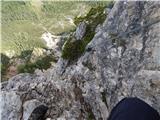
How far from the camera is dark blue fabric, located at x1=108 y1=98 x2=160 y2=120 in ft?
25.8

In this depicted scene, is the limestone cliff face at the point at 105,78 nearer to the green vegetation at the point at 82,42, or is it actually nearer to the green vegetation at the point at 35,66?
the green vegetation at the point at 82,42

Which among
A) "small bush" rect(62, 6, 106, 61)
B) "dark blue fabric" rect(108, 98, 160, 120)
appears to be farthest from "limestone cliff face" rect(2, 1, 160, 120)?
"dark blue fabric" rect(108, 98, 160, 120)

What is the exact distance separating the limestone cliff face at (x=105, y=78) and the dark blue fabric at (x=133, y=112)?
202 centimetres

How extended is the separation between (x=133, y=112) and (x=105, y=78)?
3793 millimetres

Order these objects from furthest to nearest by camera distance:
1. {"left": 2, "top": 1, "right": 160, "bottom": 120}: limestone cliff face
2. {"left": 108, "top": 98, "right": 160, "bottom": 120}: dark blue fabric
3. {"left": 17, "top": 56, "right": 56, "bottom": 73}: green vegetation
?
{"left": 17, "top": 56, "right": 56, "bottom": 73}: green vegetation < {"left": 2, "top": 1, "right": 160, "bottom": 120}: limestone cliff face < {"left": 108, "top": 98, "right": 160, "bottom": 120}: dark blue fabric

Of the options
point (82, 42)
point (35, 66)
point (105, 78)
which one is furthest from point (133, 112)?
point (35, 66)

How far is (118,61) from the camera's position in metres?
11.5

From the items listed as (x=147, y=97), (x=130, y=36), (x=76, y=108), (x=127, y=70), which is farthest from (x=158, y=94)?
(x=76, y=108)

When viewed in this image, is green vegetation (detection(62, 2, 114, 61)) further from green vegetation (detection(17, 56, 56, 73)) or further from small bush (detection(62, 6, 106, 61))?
green vegetation (detection(17, 56, 56, 73))

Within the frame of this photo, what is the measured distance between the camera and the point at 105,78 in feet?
38.3

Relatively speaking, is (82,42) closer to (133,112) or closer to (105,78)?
(105,78)

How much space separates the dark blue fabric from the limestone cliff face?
6.63 feet

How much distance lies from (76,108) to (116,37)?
7.50 feet

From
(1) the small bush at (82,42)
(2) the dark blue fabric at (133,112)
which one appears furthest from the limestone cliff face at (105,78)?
(2) the dark blue fabric at (133,112)
